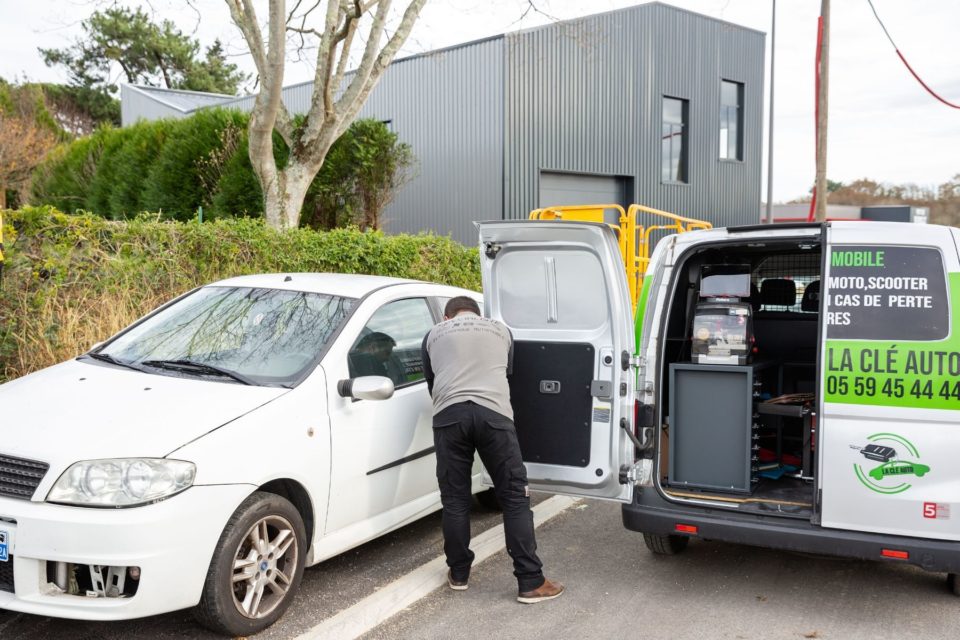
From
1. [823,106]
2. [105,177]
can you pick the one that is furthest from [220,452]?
[105,177]

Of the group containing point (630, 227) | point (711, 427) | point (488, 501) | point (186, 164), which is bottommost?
point (488, 501)

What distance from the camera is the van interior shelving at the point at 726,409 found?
15.8 feet

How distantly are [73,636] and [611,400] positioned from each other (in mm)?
2922

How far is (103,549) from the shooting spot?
10.8ft

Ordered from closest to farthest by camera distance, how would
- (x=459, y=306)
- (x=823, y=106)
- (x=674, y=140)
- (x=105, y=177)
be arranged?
(x=459, y=306) < (x=823, y=106) < (x=105, y=177) < (x=674, y=140)

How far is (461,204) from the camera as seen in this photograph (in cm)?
2042

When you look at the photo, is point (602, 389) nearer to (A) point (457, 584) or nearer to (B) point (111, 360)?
(A) point (457, 584)

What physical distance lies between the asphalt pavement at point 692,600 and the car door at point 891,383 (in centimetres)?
54

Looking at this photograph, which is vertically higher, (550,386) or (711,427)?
(550,386)

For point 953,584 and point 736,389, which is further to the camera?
point 736,389

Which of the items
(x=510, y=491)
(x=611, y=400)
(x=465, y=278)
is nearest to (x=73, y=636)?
(x=510, y=491)

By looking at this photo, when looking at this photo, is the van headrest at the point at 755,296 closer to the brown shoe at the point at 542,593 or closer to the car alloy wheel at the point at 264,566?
the brown shoe at the point at 542,593

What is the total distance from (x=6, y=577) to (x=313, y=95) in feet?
29.7

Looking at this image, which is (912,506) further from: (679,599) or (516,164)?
(516,164)
